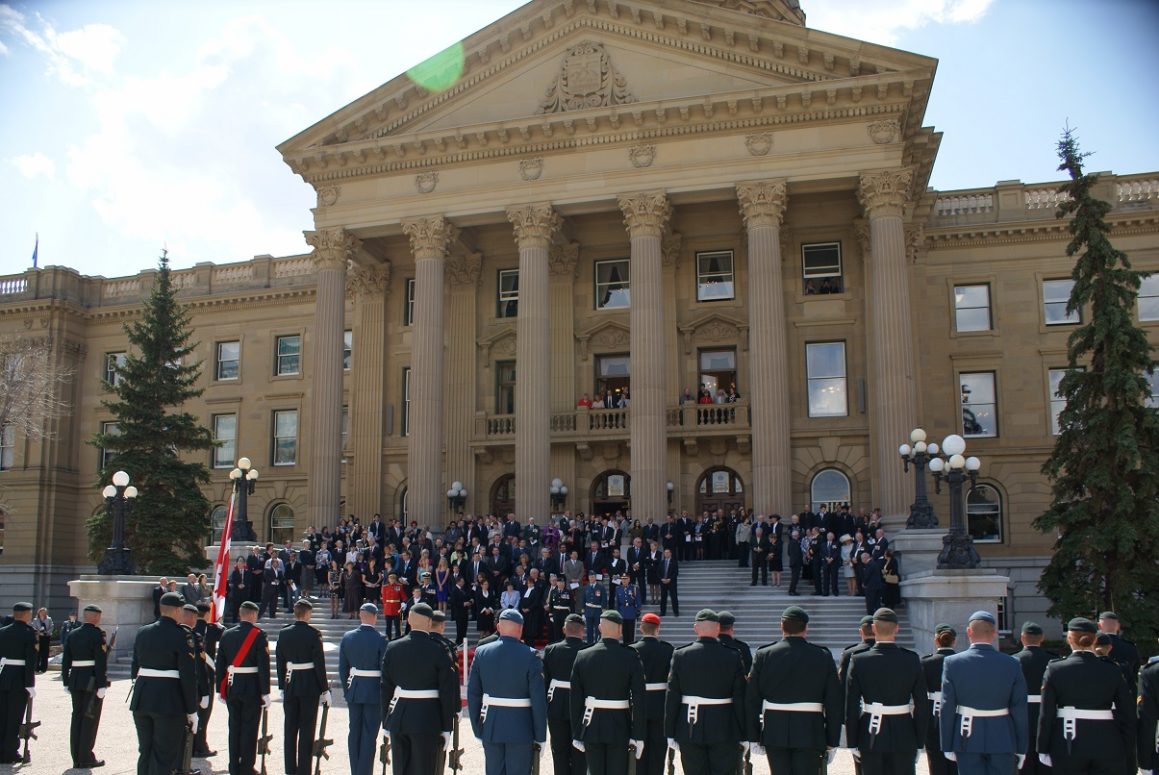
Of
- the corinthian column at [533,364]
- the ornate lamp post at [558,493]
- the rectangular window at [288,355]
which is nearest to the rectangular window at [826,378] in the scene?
the ornate lamp post at [558,493]

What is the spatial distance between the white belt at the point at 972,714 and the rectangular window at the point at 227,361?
44.7 m

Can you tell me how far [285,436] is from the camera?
1902 inches

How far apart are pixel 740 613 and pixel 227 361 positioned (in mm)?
32394

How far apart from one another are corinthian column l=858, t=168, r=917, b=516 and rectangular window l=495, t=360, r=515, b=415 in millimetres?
12824

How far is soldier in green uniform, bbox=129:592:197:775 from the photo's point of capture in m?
11.4

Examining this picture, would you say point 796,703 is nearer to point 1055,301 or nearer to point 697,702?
point 697,702

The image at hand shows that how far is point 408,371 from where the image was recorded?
1597 inches

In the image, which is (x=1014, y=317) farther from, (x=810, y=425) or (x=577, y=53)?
(x=577, y=53)

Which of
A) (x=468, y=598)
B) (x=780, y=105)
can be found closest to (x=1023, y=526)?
(x=780, y=105)

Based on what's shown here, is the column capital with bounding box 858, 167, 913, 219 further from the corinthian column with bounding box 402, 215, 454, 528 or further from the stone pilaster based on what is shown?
the stone pilaster

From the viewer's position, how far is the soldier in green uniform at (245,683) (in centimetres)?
1213

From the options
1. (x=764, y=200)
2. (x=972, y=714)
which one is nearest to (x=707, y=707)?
(x=972, y=714)

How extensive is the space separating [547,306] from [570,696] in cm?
2530

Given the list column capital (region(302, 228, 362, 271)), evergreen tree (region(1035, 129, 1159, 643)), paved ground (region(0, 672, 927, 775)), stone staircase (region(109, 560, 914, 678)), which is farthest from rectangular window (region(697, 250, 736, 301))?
paved ground (region(0, 672, 927, 775))
